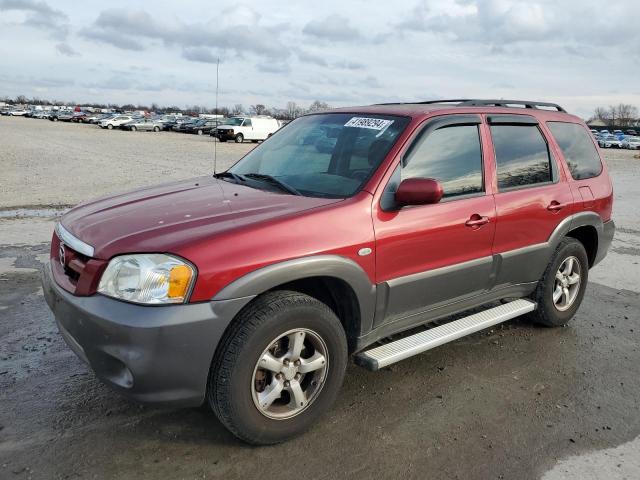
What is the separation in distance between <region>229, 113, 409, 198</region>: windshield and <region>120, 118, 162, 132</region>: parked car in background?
5240 cm

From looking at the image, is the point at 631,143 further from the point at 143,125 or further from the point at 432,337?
Result: the point at 432,337

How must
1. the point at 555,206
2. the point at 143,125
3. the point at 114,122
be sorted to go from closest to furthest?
the point at 555,206 → the point at 143,125 → the point at 114,122

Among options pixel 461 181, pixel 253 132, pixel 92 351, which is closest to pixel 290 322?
pixel 92 351

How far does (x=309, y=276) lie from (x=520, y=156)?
2.22 metres

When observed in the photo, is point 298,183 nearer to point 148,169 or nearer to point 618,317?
point 618,317

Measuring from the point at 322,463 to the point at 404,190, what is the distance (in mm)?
1548

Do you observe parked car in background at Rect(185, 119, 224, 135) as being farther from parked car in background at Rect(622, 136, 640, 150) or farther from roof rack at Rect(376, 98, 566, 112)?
roof rack at Rect(376, 98, 566, 112)

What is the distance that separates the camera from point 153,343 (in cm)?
254

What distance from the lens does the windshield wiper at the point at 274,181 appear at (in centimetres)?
351

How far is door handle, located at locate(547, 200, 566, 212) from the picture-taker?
4367 mm

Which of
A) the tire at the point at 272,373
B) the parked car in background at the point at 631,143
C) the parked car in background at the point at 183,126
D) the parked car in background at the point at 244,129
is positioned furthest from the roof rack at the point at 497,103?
the parked car in background at the point at 631,143

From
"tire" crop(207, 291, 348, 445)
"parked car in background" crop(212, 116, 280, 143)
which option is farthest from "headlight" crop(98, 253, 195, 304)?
"parked car in background" crop(212, 116, 280, 143)

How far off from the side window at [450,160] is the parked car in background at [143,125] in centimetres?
5317

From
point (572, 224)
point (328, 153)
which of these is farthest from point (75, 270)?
point (572, 224)
